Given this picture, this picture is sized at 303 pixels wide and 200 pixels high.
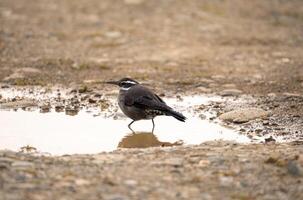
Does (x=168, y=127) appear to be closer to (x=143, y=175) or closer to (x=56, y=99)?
(x=56, y=99)

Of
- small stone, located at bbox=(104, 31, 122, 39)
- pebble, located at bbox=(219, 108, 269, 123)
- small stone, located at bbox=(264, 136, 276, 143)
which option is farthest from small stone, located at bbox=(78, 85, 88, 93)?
small stone, located at bbox=(104, 31, 122, 39)

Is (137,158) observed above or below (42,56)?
below

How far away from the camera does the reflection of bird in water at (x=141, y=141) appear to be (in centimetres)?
1014

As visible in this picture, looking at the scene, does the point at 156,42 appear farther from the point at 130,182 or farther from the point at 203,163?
the point at 130,182

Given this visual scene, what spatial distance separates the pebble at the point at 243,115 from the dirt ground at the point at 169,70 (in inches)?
7.7

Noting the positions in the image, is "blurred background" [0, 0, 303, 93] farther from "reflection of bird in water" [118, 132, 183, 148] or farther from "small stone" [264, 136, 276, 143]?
"small stone" [264, 136, 276, 143]

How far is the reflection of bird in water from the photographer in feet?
33.3

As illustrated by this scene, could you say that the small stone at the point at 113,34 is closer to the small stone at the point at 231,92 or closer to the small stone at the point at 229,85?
the small stone at the point at 229,85

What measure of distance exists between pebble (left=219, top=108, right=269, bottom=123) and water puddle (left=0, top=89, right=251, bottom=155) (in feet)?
0.79

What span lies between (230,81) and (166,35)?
425 cm

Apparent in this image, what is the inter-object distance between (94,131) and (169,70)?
173 inches

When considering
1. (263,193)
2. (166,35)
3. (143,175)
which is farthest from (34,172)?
(166,35)

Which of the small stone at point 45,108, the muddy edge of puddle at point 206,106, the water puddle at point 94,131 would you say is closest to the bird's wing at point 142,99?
the water puddle at point 94,131

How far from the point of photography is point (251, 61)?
15648 mm
